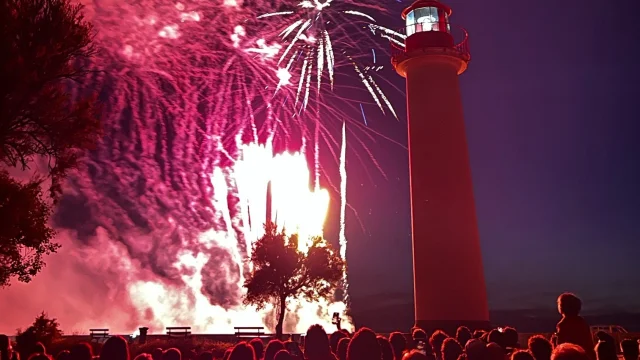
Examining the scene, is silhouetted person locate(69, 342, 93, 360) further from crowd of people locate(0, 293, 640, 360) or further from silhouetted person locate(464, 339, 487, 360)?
silhouetted person locate(464, 339, 487, 360)

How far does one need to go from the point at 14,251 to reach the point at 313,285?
20.4 metres

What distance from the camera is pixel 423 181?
26641 millimetres

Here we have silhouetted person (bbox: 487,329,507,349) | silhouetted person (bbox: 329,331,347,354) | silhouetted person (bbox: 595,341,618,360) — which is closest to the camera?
silhouetted person (bbox: 595,341,618,360)

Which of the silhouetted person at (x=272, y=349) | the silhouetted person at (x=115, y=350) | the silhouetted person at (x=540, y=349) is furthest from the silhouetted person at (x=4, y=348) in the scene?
the silhouetted person at (x=540, y=349)

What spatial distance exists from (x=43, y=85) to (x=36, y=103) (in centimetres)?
61

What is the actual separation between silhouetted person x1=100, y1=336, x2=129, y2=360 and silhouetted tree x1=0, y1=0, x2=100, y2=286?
1189cm

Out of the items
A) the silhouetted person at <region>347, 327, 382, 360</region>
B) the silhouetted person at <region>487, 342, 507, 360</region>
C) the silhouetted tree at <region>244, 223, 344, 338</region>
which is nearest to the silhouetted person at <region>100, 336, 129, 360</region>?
the silhouetted person at <region>347, 327, 382, 360</region>

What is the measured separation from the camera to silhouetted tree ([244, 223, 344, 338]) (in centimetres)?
3419

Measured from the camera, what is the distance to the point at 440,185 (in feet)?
86.0

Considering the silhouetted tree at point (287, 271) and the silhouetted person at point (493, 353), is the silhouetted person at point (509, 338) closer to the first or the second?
the silhouetted person at point (493, 353)

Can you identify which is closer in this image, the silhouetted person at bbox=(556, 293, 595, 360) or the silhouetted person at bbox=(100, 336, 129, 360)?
the silhouetted person at bbox=(100, 336, 129, 360)

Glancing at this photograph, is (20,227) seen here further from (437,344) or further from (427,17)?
(427,17)

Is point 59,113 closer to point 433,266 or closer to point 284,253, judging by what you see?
point 433,266

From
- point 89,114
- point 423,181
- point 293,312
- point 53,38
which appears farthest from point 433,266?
point 293,312
